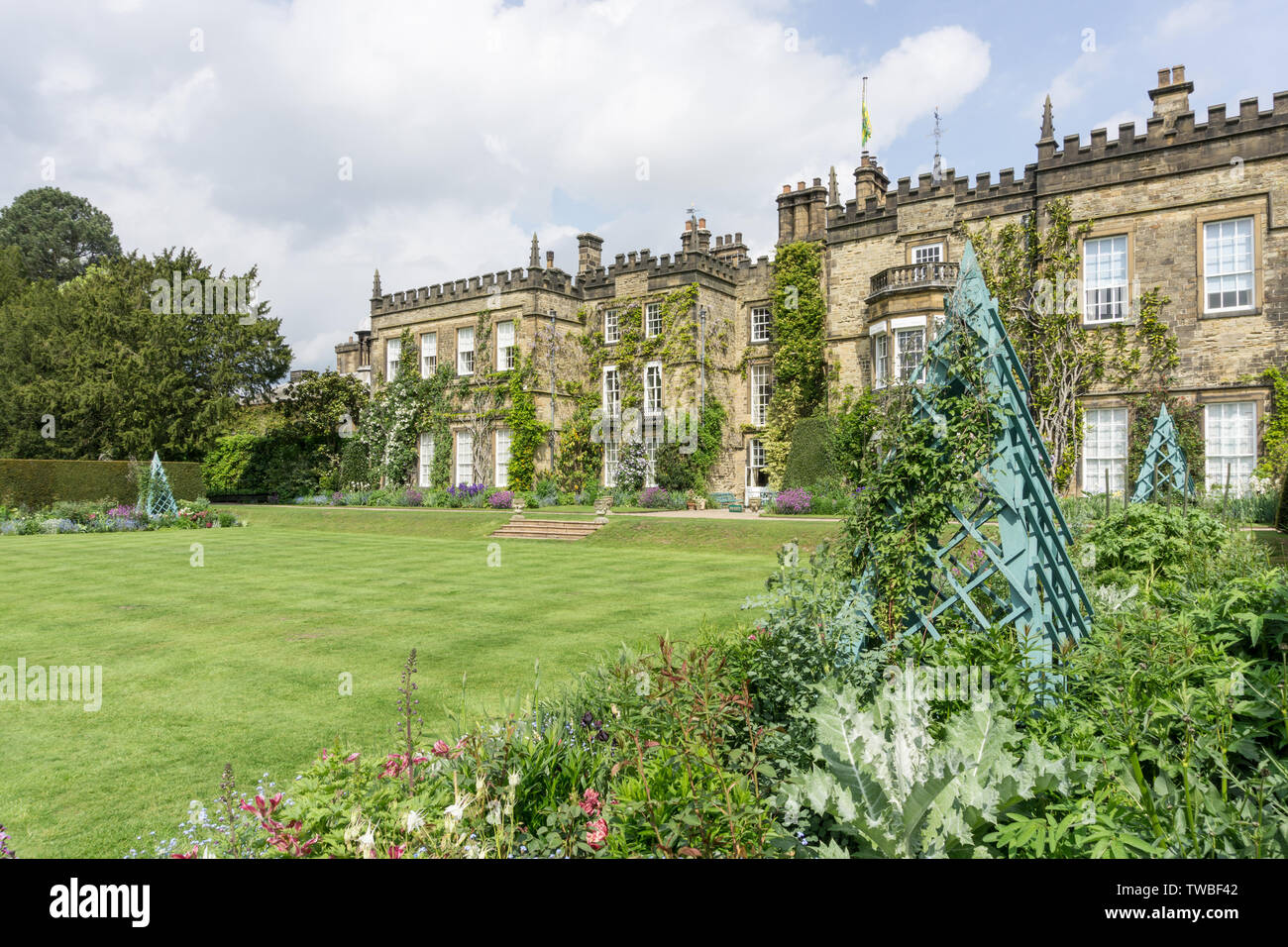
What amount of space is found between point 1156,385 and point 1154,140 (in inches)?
258

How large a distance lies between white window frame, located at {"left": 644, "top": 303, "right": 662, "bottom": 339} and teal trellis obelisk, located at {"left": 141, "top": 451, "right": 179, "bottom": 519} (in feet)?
60.1

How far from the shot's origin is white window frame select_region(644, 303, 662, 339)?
1183 inches

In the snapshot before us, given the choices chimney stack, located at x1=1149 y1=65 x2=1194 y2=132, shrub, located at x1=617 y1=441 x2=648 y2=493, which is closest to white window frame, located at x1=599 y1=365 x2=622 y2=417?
shrub, located at x1=617 y1=441 x2=648 y2=493

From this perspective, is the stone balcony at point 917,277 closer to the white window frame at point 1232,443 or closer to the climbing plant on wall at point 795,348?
the climbing plant on wall at point 795,348

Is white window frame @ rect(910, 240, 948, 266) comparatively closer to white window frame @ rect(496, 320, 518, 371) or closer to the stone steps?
the stone steps

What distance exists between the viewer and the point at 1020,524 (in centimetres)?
404

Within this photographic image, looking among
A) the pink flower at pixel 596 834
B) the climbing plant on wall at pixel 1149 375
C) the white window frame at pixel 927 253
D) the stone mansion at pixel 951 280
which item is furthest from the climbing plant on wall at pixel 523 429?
the pink flower at pixel 596 834

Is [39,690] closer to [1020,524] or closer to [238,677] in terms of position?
[238,677]

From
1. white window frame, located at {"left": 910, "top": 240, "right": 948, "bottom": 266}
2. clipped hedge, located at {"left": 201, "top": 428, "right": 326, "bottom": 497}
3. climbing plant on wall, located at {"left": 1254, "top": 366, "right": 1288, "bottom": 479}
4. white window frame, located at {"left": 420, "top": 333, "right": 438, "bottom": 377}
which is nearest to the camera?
climbing plant on wall, located at {"left": 1254, "top": 366, "right": 1288, "bottom": 479}

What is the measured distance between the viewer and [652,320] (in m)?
30.3

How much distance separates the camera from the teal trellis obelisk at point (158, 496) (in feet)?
79.4

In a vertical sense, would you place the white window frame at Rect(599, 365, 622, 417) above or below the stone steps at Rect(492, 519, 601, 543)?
above

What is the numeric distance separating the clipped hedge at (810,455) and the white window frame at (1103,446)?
7.01 metres
